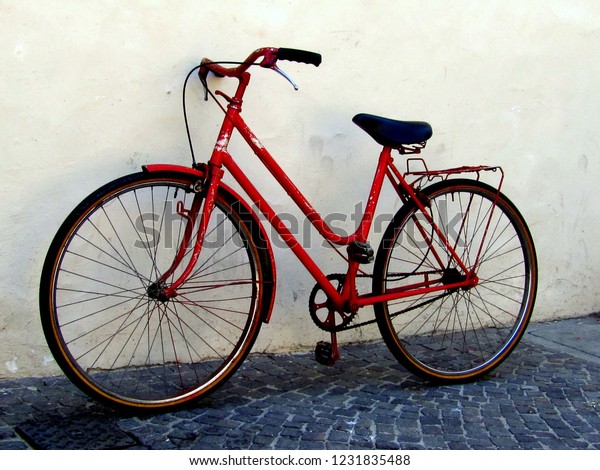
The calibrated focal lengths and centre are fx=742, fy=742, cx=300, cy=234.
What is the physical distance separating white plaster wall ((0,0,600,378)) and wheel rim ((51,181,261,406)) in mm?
175

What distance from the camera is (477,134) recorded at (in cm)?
465

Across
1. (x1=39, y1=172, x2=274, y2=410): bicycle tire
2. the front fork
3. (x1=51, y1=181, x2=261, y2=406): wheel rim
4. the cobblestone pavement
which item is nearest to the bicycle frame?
the front fork

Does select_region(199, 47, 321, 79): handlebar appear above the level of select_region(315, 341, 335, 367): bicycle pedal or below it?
above

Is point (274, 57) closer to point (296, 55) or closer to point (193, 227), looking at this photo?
point (296, 55)

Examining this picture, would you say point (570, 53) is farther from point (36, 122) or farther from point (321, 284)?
point (36, 122)

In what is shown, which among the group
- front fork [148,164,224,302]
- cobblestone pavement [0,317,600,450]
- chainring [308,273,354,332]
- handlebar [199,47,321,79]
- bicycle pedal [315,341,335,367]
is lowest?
cobblestone pavement [0,317,600,450]

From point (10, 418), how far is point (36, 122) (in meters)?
1.35

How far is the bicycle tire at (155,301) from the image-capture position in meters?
3.48

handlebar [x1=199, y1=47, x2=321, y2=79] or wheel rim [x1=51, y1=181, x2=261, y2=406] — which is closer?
handlebar [x1=199, y1=47, x2=321, y2=79]

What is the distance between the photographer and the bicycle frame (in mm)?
3295

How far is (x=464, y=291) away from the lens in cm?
411

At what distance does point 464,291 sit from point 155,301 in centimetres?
171

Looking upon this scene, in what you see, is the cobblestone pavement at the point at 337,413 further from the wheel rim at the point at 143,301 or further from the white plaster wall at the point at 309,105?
the white plaster wall at the point at 309,105

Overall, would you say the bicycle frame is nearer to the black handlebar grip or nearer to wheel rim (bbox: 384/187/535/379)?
wheel rim (bbox: 384/187/535/379)
